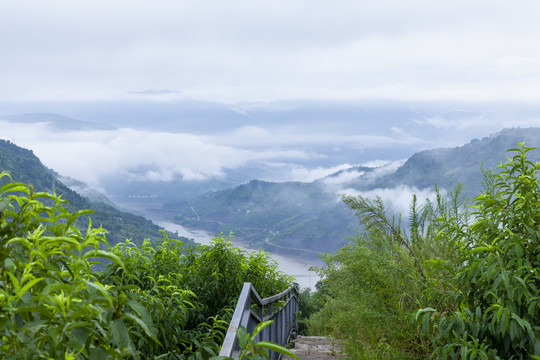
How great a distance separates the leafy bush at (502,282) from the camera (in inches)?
109

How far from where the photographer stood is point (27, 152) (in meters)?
115

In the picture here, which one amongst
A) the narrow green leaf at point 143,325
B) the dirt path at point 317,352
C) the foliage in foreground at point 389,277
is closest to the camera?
the narrow green leaf at point 143,325

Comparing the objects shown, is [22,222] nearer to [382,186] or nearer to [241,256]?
[241,256]

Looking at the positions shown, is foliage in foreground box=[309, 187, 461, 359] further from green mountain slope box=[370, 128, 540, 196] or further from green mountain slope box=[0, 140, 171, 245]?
green mountain slope box=[370, 128, 540, 196]

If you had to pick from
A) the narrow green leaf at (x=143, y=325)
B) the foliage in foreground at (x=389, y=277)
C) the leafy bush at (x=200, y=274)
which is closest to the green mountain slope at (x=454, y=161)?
the foliage in foreground at (x=389, y=277)

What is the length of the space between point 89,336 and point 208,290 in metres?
3.32

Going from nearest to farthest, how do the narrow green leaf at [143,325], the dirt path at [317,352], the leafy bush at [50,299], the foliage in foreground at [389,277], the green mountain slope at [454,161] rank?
the leafy bush at [50,299]
the narrow green leaf at [143,325]
the foliage in foreground at [389,277]
the dirt path at [317,352]
the green mountain slope at [454,161]

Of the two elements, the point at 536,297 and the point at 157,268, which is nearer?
the point at 536,297

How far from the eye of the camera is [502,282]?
2.90 m

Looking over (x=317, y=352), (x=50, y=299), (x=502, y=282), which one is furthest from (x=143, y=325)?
(x=317, y=352)

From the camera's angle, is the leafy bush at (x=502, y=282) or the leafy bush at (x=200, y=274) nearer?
the leafy bush at (x=502, y=282)

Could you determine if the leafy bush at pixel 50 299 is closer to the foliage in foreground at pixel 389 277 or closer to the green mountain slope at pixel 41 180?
the foliage in foreground at pixel 389 277

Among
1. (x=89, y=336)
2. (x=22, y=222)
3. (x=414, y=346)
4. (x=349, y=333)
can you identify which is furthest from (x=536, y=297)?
(x=349, y=333)

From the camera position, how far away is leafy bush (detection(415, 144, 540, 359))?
9.09 feet
